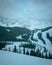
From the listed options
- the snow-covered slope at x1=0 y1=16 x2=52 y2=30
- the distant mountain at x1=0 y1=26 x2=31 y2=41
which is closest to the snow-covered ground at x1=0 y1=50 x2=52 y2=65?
the distant mountain at x1=0 y1=26 x2=31 y2=41

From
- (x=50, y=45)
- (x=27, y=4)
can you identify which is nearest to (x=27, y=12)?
(x=27, y=4)

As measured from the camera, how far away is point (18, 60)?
174 centimetres

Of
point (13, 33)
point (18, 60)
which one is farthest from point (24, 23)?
point (18, 60)

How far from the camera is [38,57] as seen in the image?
176cm

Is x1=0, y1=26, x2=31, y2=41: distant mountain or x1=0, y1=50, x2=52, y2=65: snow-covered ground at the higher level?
x1=0, y1=26, x2=31, y2=41: distant mountain

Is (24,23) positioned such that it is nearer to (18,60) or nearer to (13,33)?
(13,33)

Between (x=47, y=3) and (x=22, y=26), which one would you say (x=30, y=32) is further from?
(x=47, y=3)

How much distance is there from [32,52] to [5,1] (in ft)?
2.68

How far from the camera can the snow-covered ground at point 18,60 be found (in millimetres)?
1730

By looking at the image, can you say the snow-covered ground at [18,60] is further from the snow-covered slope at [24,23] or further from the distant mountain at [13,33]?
the snow-covered slope at [24,23]

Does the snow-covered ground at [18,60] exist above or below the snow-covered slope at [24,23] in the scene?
below

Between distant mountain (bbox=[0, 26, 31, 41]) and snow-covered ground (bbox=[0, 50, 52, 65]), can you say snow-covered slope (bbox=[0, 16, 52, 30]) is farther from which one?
snow-covered ground (bbox=[0, 50, 52, 65])

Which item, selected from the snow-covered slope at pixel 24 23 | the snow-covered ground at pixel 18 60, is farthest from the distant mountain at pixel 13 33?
the snow-covered ground at pixel 18 60

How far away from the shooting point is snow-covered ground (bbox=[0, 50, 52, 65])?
5.68ft
